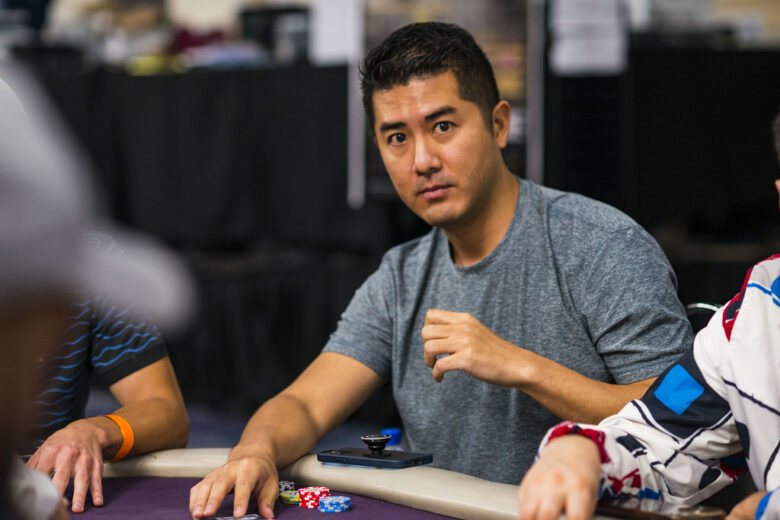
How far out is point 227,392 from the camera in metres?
4.65

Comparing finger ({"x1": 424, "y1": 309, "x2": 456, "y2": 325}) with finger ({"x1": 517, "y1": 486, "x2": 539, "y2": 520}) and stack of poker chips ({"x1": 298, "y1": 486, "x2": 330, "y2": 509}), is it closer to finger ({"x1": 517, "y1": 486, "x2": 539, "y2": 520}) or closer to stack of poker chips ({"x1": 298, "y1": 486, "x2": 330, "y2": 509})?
stack of poker chips ({"x1": 298, "y1": 486, "x2": 330, "y2": 509})

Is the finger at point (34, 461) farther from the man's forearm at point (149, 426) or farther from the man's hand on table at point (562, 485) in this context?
the man's hand on table at point (562, 485)

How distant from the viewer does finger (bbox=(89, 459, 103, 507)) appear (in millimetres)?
1399

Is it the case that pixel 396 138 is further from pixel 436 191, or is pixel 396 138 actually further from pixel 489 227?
pixel 489 227

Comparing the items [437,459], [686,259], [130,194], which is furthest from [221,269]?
[437,459]

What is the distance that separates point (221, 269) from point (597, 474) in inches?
153

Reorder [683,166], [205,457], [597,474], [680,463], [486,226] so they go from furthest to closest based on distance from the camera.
→ 1. [683,166]
2. [486,226]
3. [205,457]
4. [680,463]
5. [597,474]

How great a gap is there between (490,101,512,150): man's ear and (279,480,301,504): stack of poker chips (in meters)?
0.87

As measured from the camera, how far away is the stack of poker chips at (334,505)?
4.35ft

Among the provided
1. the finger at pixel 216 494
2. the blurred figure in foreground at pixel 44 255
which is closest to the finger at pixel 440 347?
the finger at pixel 216 494

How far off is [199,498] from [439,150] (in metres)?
0.85

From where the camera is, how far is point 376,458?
4.85 feet

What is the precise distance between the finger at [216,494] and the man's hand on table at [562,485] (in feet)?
1.51

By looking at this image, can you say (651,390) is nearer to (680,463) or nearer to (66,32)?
(680,463)
